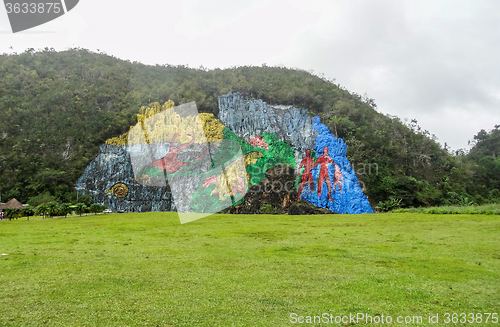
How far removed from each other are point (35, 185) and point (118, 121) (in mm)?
14496

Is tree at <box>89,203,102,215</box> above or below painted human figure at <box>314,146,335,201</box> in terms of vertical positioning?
below

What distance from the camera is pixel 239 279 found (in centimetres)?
902

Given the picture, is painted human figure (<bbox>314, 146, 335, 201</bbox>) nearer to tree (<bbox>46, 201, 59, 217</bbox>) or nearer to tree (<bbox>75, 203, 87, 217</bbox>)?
tree (<bbox>75, 203, 87, 217</bbox>)

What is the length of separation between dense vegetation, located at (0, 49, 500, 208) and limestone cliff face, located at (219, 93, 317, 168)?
10.6ft

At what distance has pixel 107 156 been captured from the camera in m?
46.2

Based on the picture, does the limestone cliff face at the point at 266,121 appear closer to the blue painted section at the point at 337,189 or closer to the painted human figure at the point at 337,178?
the blue painted section at the point at 337,189

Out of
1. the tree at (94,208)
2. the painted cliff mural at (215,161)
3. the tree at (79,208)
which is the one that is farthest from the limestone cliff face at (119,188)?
the tree at (79,208)

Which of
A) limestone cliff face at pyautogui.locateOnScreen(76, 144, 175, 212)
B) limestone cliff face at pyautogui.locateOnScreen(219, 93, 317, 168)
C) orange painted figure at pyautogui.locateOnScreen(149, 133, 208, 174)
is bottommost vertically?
limestone cliff face at pyautogui.locateOnScreen(76, 144, 175, 212)

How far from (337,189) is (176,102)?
30323 mm

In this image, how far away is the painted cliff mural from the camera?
132ft

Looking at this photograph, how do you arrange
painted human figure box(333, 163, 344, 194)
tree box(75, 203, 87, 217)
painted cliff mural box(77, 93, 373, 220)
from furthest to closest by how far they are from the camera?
painted cliff mural box(77, 93, 373, 220) → painted human figure box(333, 163, 344, 194) → tree box(75, 203, 87, 217)

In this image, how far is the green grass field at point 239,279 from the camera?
6.58 metres

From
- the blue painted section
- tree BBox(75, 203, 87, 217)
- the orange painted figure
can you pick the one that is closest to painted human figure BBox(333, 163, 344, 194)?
the blue painted section

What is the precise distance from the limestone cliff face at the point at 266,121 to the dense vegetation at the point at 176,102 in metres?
3.23
